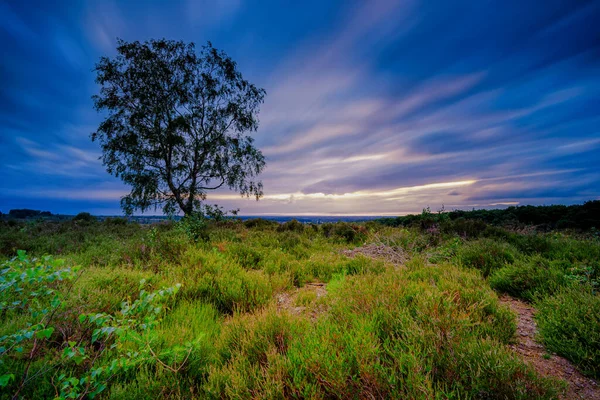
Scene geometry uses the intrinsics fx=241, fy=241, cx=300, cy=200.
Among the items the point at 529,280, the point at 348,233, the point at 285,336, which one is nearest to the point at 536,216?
the point at 348,233

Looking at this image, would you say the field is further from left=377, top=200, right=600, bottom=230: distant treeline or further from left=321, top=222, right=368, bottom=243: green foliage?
left=377, top=200, right=600, bottom=230: distant treeline

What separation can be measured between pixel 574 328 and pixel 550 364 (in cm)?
70

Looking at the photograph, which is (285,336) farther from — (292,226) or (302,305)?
(292,226)

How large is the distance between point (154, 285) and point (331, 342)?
3881 mm

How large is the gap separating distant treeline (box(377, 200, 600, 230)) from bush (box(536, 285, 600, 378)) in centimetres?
990

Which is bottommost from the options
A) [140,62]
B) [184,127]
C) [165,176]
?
[165,176]

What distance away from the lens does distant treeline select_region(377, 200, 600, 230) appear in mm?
12586

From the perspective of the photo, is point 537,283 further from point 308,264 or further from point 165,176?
point 165,176

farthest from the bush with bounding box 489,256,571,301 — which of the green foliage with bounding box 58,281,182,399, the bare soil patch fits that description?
the green foliage with bounding box 58,281,182,399

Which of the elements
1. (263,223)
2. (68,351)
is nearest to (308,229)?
(263,223)

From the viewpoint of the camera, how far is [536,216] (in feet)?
50.3

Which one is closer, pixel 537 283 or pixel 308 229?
pixel 537 283

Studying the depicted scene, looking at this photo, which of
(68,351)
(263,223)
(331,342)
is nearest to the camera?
(68,351)

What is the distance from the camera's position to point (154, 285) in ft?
15.4
